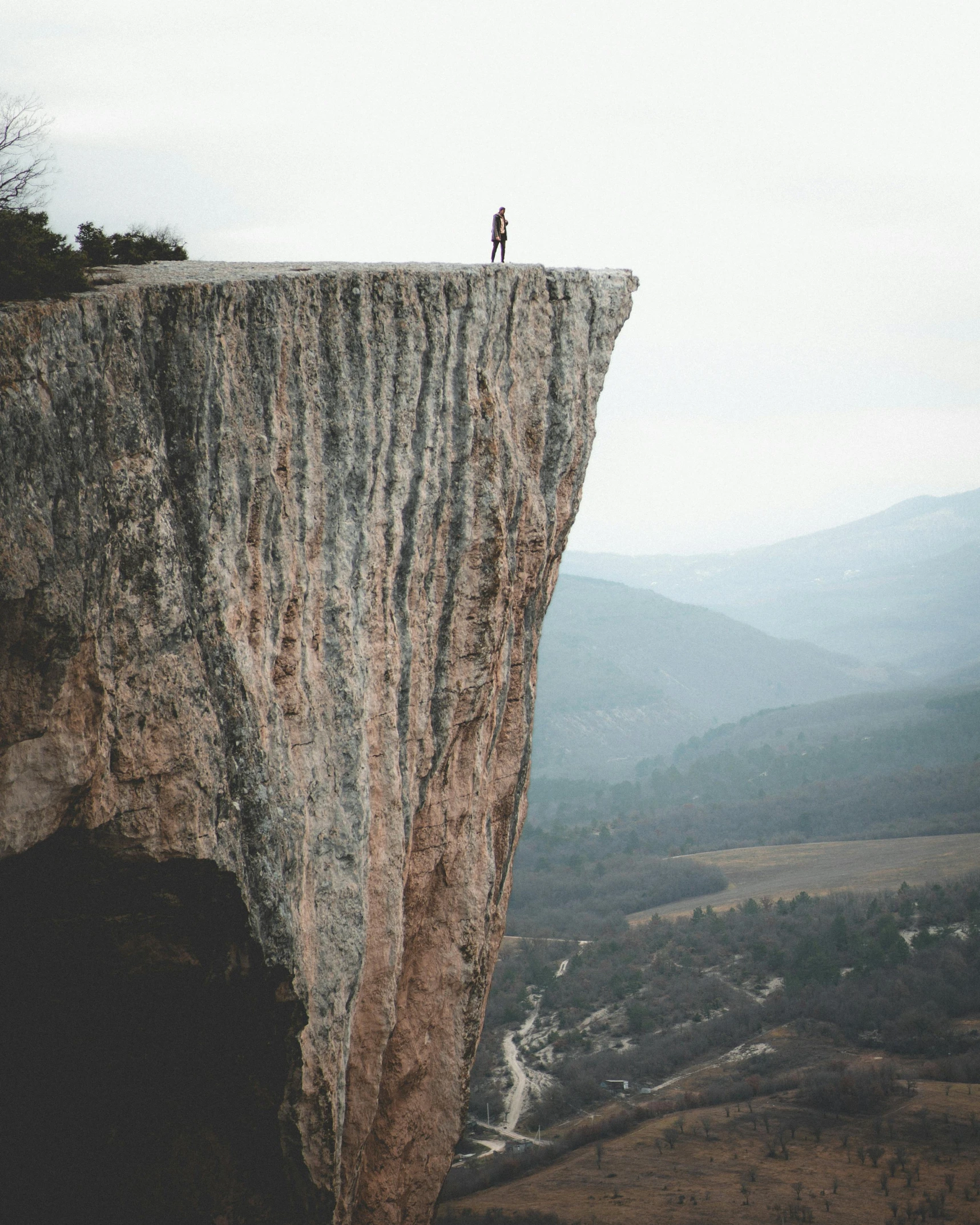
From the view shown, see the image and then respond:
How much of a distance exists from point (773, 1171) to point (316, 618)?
113 ft

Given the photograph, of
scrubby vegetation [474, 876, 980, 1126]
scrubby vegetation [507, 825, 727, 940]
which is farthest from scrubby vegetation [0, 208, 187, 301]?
scrubby vegetation [507, 825, 727, 940]

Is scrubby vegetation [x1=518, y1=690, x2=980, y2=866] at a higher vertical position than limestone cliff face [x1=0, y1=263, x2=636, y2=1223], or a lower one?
lower

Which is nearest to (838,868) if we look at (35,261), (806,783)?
(806,783)

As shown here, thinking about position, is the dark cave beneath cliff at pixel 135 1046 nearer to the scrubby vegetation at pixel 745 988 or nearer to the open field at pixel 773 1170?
the open field at pixel 773 1170

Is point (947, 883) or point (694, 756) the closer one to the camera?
point (947, 883)

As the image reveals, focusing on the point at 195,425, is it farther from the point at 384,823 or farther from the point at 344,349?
the point at 384,823

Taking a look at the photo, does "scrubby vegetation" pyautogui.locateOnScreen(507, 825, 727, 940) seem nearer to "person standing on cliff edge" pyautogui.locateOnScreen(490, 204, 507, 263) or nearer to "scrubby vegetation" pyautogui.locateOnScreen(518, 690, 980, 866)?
"scrubby vegetation" pyautogui.locateOnScreen(518, 690, 980, 866)

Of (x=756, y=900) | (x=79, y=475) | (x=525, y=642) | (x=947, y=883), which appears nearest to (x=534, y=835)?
(x=756, y=900)

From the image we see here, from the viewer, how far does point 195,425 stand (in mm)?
9391

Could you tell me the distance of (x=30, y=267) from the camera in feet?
28.7

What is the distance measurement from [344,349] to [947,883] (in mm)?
68512

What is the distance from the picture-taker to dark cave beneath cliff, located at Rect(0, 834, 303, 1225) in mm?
9359

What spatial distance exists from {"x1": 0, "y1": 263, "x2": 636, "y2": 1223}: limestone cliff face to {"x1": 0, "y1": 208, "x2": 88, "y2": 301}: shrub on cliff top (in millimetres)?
410

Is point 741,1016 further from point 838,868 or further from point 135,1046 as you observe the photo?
point 135,1046
